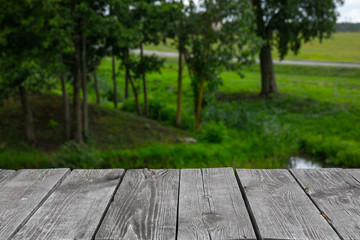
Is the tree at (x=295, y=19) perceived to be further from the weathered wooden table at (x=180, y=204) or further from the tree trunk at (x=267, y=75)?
the weathered wooden table at (x=180, y=204)

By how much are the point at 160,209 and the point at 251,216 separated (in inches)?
14.4

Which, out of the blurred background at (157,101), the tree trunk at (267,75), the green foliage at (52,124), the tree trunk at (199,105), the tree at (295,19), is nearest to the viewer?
the blurred background at (157,101)

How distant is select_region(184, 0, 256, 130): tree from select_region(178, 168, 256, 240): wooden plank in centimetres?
1241

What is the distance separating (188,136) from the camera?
14586 mm

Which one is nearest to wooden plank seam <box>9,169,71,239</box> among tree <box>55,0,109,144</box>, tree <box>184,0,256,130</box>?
tree <box>55,0,109,144</box>

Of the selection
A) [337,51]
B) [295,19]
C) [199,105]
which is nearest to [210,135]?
[199,105]

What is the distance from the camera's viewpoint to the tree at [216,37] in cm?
1385

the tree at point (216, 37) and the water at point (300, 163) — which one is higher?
the tree at point (216, 37)

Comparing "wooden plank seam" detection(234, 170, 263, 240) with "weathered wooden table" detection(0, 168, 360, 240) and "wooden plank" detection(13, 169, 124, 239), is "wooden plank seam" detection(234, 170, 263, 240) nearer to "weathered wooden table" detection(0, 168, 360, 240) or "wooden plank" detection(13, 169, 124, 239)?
"weathered wooden table" detection(0, 168, 360, 240)

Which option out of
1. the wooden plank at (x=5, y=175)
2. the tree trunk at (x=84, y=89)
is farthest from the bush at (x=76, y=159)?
the wooden plank at (x=5, y=175)

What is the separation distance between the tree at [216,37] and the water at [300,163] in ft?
13.2

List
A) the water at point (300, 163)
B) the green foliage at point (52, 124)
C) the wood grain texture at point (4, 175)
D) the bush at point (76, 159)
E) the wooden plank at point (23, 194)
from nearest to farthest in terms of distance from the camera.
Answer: the wooden plank at point (23, 194) < the wood grain texture at point (4, 175) < the bush at point (76, 159) < the water at point (300, 163) < the green foliage at point (52, 124)

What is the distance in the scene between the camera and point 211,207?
5.39ft

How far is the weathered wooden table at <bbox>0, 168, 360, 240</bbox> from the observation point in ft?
4.74
